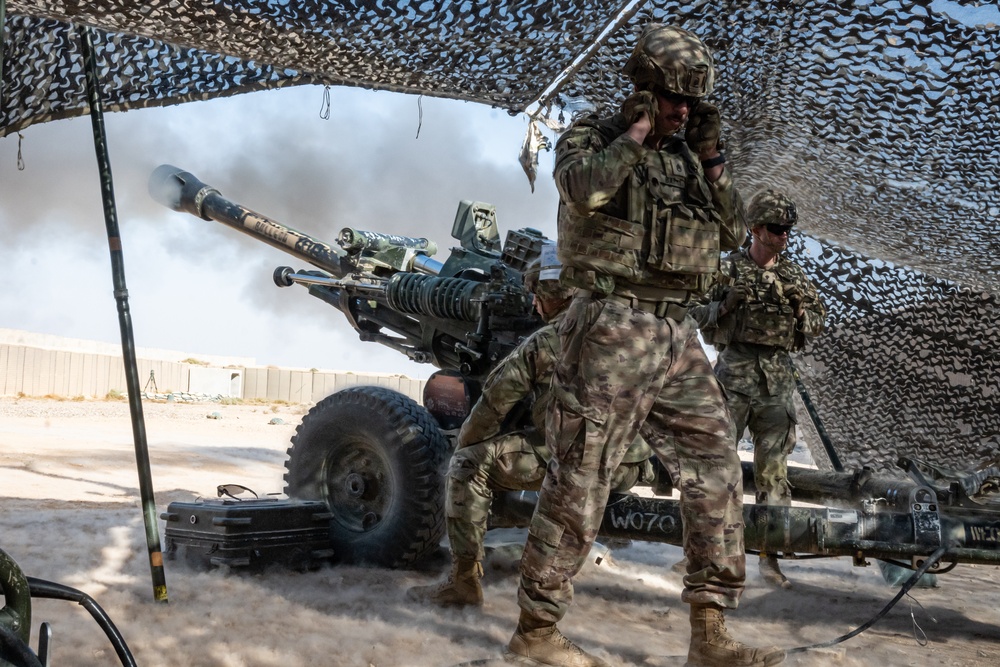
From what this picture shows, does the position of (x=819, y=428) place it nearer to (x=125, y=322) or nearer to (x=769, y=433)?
(x=769, y=433)

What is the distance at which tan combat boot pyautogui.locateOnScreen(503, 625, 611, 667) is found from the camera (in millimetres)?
2691

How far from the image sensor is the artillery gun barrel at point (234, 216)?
5758 mm

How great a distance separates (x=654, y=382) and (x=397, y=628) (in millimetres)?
1162

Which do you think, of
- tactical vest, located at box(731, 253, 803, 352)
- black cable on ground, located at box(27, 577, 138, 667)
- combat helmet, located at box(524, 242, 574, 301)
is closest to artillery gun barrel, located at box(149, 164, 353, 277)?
combat helmet, located at box(524, 242, 574, 301)

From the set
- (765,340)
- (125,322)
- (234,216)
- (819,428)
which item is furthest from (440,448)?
(234,216)

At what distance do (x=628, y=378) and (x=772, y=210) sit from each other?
197 centimetres

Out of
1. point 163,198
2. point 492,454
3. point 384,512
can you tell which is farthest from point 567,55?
point 163,198

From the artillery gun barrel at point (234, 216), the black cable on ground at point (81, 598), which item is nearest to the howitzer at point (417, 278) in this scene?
the artillery gun barrel at point (234, 216)

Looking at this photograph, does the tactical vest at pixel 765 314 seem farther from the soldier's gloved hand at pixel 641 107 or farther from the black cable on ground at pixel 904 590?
the soldier's gloved hand at pixel 641 107

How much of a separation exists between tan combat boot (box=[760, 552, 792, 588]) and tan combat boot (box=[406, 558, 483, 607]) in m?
1.57

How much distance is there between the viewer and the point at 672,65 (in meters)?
2.67

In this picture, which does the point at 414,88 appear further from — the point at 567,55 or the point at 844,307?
the point at 844,307

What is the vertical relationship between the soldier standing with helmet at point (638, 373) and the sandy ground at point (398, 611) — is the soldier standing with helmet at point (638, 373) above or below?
above

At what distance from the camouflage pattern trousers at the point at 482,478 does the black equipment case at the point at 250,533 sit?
33.6 inches
